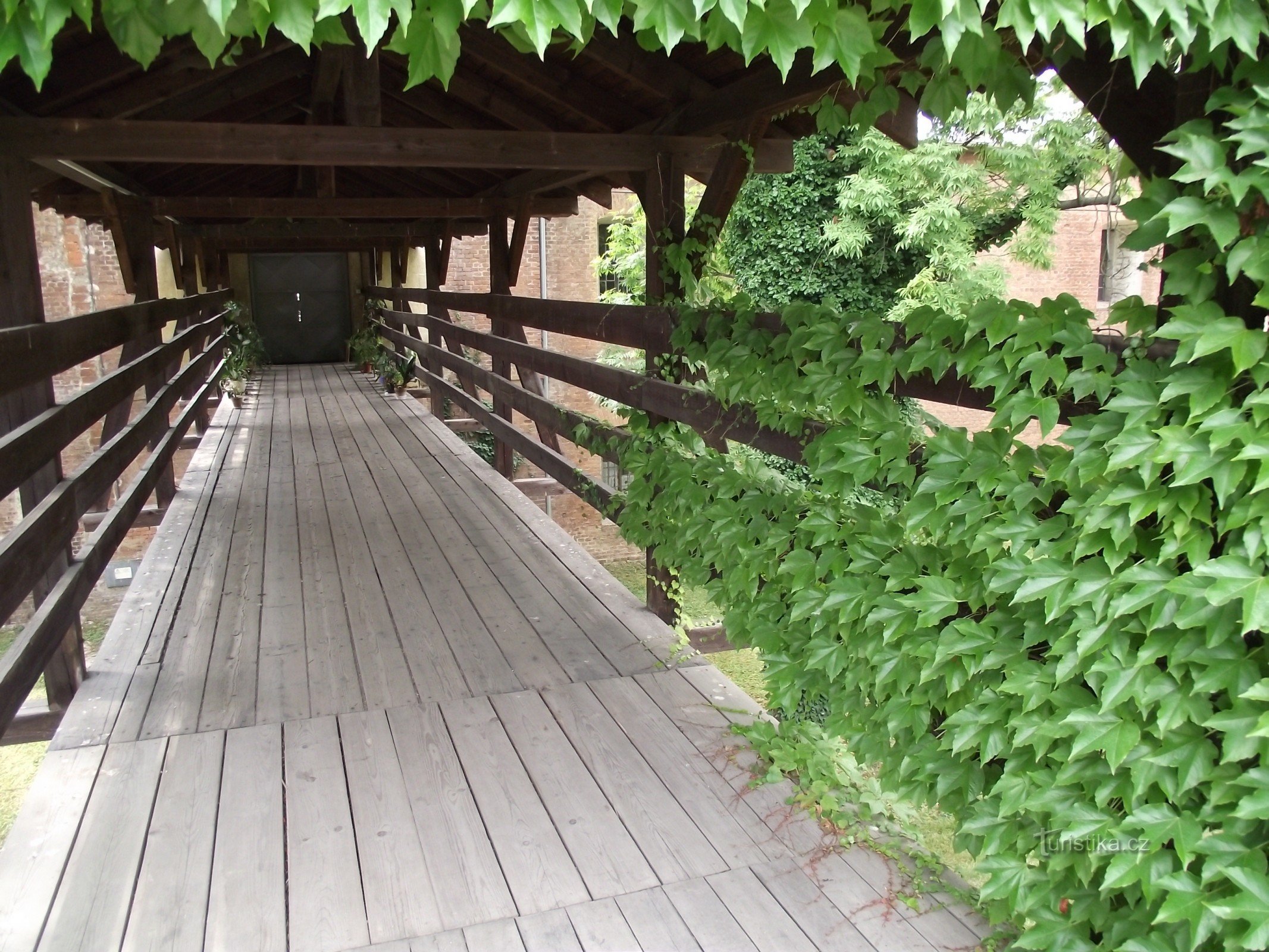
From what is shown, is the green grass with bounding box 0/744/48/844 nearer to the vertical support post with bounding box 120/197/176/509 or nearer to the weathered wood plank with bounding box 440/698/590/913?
the vertical support post with bounding box 120/197/176/509

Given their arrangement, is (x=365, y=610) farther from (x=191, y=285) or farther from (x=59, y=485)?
(x=191, y=285)

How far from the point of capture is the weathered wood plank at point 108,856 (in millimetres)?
1922

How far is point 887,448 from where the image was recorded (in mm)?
2148

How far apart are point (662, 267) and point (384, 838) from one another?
2297 millimetres

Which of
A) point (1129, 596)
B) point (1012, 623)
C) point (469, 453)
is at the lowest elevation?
point (469, 453)

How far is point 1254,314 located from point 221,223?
36.4 ft

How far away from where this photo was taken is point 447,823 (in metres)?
2.30

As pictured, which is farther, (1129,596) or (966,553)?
(966,553)

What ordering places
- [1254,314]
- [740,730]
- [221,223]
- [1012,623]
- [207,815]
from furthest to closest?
[221,223]
[740,730]
[207,815]
[1012,623]
[1254,314]

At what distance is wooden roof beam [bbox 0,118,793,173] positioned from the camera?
11.5 ft

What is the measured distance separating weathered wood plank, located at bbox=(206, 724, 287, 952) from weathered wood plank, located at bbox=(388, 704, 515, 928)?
311mm

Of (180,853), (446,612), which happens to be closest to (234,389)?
(446,612)

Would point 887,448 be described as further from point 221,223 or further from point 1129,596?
point 221,223

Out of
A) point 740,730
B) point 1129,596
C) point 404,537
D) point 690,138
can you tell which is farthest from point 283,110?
point 1129,596
